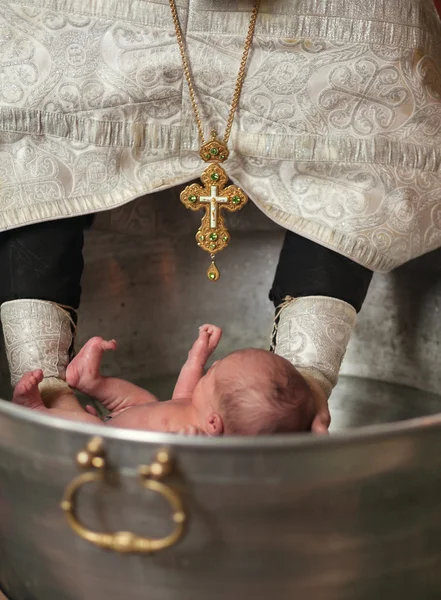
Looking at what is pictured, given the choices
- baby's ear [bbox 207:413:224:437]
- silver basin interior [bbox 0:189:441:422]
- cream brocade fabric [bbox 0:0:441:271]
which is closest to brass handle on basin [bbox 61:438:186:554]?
baby's ear [bbox 207:413:224:437]

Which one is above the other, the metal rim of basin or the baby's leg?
the metal rim of basin

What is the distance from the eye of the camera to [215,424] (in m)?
0.80

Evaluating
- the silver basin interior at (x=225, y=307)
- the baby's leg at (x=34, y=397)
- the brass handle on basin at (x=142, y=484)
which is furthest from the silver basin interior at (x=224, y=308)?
the brass handle on basin at (x=142, y=484)

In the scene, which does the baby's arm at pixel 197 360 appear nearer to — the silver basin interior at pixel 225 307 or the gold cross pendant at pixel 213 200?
the gold cross pendant at pixel 213 200

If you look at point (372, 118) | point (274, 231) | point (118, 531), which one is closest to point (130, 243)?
point (274, 231)

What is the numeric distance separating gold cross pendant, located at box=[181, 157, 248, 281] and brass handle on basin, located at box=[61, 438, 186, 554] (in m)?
0.40

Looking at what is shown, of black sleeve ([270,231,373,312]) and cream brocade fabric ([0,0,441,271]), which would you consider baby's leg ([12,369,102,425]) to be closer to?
cream brocade fabric ([0,0,441,271])

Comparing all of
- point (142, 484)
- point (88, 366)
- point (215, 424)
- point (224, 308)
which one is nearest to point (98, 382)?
point (88, 366)

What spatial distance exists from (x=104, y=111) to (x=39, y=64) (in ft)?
0.26

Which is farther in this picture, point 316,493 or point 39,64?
point 39,64

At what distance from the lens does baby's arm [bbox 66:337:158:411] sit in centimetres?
98

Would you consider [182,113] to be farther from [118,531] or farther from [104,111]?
[118,531]

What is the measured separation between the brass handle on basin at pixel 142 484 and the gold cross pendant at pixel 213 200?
397 millimetres

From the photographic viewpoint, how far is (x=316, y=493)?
67cm
